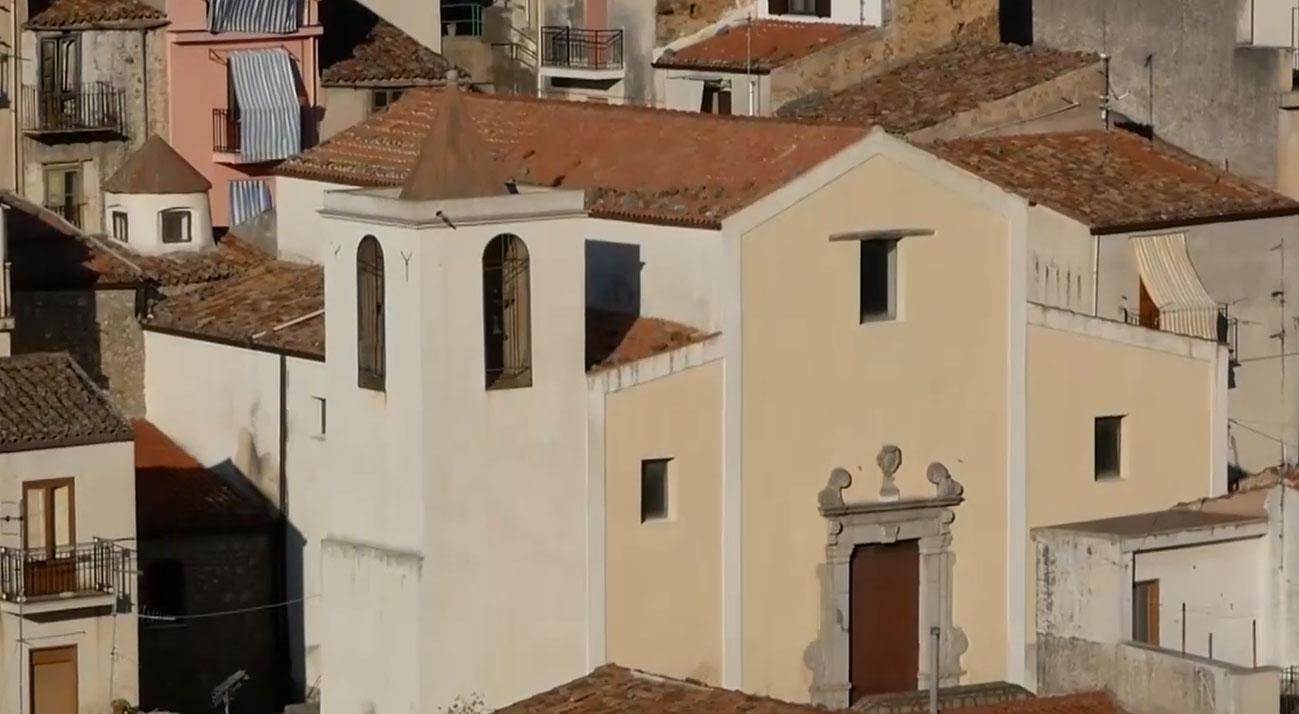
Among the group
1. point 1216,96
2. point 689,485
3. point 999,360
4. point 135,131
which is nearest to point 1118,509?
point 999,360

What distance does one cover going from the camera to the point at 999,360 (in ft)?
149

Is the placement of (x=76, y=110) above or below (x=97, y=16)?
below

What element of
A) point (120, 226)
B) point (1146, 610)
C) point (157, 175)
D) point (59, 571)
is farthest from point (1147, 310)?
point (120, 226)

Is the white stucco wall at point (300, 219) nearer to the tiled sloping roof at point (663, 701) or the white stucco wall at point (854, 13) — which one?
the white stucco wall at point (854, 13)

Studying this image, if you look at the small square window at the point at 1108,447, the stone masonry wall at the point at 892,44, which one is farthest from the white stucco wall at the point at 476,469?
the stone masonry wall at the point at 892,44

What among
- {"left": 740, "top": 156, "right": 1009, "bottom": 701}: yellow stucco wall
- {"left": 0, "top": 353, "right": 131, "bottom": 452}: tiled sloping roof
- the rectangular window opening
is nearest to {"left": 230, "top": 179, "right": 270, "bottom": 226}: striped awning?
{"left": 0, "top": 353, "right": 131, "bottom": 452}: tiled sloping roof

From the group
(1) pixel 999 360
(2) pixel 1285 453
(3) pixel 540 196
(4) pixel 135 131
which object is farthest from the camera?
(4) pixel 135 131

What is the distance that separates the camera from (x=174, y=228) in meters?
53.5

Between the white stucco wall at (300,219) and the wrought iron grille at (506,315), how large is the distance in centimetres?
773

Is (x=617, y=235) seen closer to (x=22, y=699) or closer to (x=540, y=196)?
(x=540, y=196)

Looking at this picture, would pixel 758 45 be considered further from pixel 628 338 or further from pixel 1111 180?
pixel 628 338

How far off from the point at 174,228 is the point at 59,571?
373 inches

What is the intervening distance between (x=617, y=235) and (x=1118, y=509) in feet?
18.9

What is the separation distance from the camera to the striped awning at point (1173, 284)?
49094 millimetres
